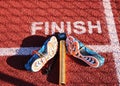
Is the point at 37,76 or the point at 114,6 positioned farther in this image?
the point at 114,6

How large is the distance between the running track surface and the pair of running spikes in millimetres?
113

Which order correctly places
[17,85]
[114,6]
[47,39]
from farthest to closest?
1. [114,6]
2. [47,39]
3. [17,85]

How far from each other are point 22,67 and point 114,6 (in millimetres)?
1831

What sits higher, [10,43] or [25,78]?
[10,43]

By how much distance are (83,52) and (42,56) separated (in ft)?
1.94

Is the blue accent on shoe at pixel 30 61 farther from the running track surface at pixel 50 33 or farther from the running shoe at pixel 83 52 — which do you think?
the running shoe at pixel 83 52

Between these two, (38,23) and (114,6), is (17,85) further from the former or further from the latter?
(114,6)

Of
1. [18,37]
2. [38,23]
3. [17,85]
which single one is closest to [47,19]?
[38,23]

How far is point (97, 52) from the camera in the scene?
4375mm

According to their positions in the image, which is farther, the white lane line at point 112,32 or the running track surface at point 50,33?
the white lane line at point 112,32

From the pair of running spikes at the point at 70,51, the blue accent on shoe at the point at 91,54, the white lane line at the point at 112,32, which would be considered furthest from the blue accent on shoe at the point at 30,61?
the white lane line at the point at 112,32

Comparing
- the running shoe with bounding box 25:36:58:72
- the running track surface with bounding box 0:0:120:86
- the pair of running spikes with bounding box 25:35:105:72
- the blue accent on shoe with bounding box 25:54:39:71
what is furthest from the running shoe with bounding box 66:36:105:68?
the blue accent on shoe with bounding box 25:54:39:71

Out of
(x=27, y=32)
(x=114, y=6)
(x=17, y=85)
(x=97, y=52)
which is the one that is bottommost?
(x=17, y=85)

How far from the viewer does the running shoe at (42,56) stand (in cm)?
417
